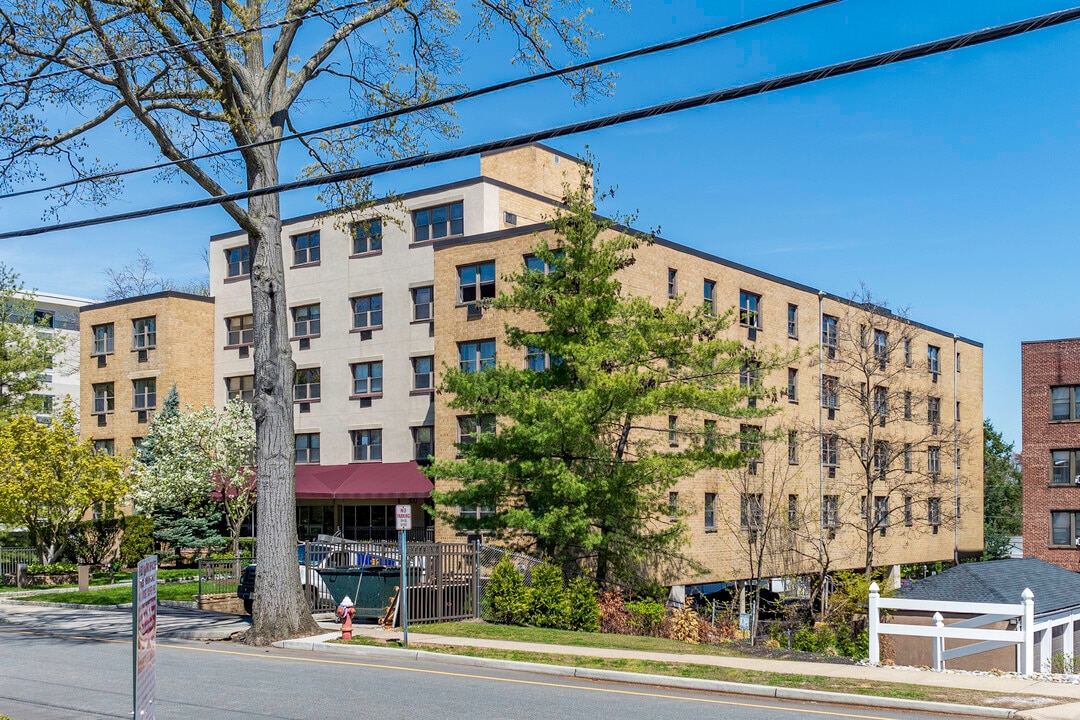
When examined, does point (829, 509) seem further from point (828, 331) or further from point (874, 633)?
point (874, 633)

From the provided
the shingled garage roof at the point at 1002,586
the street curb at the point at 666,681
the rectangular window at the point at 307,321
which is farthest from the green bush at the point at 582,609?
the rectangular window at the point at 307,321

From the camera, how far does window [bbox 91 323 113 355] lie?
56.0m

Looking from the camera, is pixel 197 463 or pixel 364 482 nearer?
pixel 364 482

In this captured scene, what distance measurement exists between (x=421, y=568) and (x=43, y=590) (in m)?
17.8

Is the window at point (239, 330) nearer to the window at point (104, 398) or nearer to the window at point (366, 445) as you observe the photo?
the window at point (104, 398)

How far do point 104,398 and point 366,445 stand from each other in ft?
57.3

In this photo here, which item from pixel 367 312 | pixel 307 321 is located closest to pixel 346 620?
pixel 367 312

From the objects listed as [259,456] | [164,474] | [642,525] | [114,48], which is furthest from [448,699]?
[164,474]

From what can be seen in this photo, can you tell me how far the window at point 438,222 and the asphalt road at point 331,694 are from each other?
26.3 metres

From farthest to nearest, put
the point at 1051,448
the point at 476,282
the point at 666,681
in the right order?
the point at 1051,448 → the point at 476,282 → the point at 666,681

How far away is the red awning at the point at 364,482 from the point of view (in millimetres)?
42656

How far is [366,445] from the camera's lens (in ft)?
153

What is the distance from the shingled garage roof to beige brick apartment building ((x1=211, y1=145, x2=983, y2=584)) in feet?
19.4

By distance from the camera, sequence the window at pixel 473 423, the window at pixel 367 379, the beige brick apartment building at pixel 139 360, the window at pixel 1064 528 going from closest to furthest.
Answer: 1. the window at pixel 473 423
2. the window at pixel 367 379
3. the window at pixel 1064 528
4. the beige brick apartment building at pixel 139 360
